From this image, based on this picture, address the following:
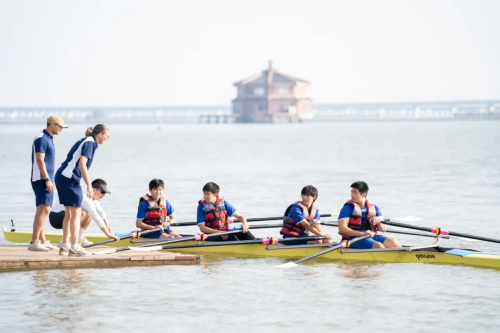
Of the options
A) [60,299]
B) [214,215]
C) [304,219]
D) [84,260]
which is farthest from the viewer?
[214,215]

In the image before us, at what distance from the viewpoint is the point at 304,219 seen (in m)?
15.3

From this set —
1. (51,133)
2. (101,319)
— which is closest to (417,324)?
(101,319)

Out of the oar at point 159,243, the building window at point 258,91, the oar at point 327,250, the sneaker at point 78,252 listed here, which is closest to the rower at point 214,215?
the oar at point 159,243

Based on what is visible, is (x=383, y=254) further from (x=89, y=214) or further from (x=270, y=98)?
(x=270, y=98)

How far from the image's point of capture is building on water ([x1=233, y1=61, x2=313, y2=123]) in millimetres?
168625

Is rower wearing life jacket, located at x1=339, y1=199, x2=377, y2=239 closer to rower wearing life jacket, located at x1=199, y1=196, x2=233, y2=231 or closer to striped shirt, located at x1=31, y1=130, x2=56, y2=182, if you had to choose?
rower wearing life jacket, located at x1=199, y1=196, x2=233, y2=231

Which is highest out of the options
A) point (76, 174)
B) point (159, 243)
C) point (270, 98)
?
point (270, 98)

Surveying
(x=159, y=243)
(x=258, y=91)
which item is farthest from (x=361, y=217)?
(x=258, y=91)

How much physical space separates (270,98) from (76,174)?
515 ft

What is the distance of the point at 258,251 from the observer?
1595 centimetres

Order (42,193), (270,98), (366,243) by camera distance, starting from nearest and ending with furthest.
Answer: (42,193)
(366,243)
(270,98)

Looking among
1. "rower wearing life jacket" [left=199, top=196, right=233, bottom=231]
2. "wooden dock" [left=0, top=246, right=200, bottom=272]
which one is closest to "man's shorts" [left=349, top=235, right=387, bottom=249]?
"rower wearing life jacket" [left=199, top=196, right=233, bottom=231]

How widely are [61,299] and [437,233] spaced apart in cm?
678

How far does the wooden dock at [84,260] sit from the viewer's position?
14047mm
